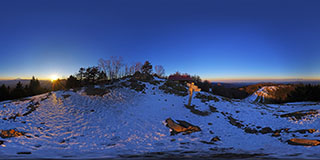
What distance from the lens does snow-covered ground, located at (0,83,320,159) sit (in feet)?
25.5

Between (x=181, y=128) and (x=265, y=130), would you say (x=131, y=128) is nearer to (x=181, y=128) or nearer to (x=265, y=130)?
(x=181, y=128)

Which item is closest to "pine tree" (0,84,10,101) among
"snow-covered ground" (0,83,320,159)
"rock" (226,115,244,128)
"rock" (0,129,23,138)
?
"snow-covered ground" (0,83,320,159)

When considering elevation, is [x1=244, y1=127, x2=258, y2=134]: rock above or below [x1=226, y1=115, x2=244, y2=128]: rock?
below

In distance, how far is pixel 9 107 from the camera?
54.9 ft

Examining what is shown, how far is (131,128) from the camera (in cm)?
1192

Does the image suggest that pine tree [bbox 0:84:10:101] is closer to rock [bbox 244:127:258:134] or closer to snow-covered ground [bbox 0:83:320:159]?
snow-covered ground [bbox 0:83:320:159]

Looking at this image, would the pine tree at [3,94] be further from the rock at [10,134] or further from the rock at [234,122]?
the rock at [234,122]

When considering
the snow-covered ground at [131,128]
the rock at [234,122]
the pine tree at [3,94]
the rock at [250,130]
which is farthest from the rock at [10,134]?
the pine tree at [3,94]

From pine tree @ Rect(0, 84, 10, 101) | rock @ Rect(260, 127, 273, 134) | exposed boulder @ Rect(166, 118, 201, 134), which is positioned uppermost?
pine tree @ Rect(0, 84, 10, 101)

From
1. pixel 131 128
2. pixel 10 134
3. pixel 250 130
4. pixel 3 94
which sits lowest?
pixel 250 130

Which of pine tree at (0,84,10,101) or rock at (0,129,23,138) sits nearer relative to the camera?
rock at (0,129,23,138)

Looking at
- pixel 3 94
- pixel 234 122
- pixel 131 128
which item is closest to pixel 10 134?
pixel 131 128

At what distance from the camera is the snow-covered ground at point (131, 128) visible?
7773mm

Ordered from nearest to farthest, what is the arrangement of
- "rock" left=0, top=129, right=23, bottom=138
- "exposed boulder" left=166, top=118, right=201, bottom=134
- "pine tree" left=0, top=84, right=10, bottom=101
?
"rock" left=0, top=129, right=23, bottom=138 < "exposed boulder" left=166, top=118, right=201, bottom=134 < "pine tree" left=0, top=84, right=10, bottom=101
